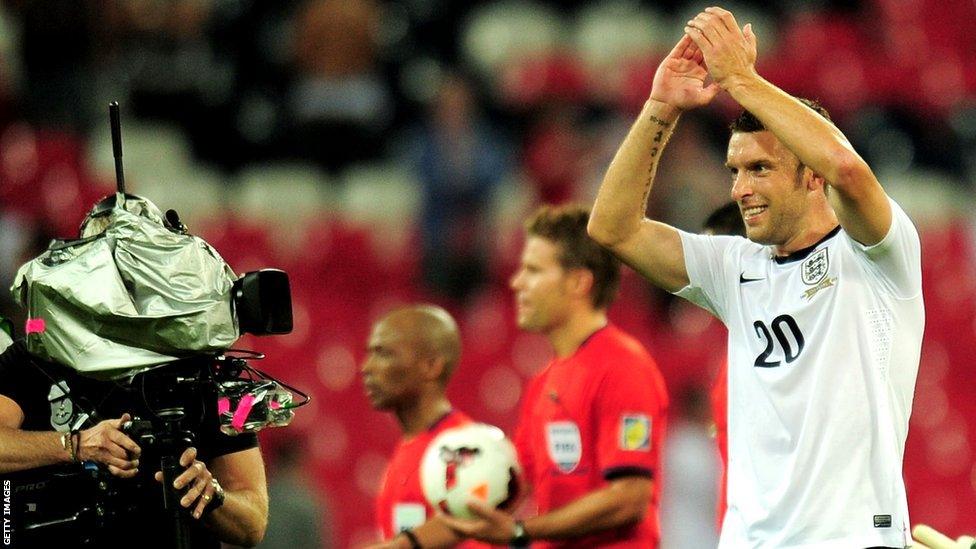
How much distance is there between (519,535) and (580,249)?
1016mm

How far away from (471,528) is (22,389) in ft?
4.67

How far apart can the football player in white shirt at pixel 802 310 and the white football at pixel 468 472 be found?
1.07m

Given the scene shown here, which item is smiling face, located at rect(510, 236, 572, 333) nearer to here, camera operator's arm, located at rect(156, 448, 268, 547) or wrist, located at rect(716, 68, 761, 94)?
camera operator's arm, located at rect(156, 448, 268, 547)

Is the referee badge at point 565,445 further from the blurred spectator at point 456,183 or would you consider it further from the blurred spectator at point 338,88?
the blurred spectator at point 338,88

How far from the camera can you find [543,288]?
16.1 feet

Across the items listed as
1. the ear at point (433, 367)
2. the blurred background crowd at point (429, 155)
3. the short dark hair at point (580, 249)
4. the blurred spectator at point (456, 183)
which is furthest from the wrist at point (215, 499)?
the blurred spectator at point (456, 183)

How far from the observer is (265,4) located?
9828 mm

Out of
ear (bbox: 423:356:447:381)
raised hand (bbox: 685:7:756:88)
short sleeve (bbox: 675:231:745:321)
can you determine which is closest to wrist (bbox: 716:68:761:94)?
raised hand (bbox: 685:7:756:88)

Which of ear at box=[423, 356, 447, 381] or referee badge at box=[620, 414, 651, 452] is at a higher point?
ear at box=[423, 356, 447, 381]

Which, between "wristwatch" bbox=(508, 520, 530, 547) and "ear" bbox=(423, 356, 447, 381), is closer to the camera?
"wristwatch" bbox=(508, 520, 530, 547)

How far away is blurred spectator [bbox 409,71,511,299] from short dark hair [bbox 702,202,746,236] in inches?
145

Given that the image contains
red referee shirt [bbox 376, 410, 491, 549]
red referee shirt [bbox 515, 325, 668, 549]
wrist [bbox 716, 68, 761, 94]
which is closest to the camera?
wrist [bbox 716, 68, 761, 94]

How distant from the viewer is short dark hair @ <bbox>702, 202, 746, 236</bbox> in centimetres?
462

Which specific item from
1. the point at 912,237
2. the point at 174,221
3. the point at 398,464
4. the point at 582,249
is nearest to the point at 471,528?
the point at 398,464
